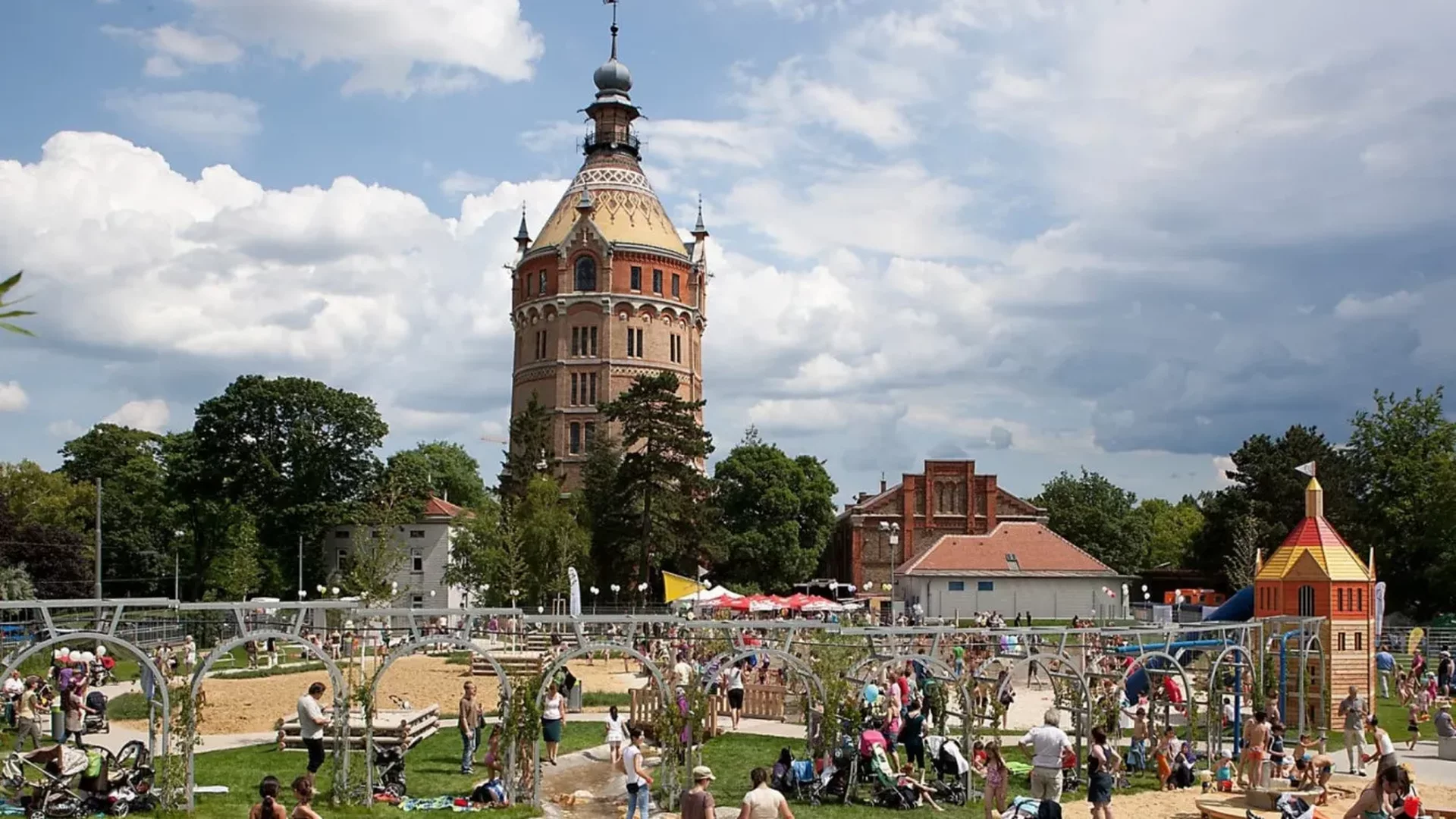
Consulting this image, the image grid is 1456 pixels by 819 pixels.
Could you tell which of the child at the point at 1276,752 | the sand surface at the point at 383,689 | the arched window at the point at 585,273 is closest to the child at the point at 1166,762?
the child at the point at 1276,752

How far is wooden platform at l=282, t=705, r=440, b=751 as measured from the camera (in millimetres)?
18594

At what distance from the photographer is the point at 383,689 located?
3114cm

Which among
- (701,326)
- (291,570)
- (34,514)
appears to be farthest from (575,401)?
(34,514)

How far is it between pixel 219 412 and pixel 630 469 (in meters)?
23.4

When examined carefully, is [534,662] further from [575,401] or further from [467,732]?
[575,401]

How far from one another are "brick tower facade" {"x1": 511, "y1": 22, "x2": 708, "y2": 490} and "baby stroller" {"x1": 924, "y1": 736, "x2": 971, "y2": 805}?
193 ft

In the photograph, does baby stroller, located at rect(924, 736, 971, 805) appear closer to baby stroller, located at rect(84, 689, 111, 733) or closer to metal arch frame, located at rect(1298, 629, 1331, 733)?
metal arch frame, located at rect(1298, 629, 1331, 733)

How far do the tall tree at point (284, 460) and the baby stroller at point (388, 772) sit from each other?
51.2m


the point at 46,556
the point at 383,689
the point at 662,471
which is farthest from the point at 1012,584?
the point at 46,556

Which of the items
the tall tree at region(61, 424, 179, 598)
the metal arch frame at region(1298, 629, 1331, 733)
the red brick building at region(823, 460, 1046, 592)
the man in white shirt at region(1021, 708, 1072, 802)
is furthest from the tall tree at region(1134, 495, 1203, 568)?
the man in white shirt at region(1021, 708, 1072, 802)

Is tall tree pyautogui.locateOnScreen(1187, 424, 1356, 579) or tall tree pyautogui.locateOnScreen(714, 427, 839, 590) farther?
tall tree pyautogui.locateOnScreen(714, 427, 839, 590)

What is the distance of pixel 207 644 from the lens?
4462 centimetres

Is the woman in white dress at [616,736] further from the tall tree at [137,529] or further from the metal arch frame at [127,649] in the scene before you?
the tall tree at [137,529]

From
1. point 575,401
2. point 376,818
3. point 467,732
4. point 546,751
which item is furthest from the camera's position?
point 575,401
